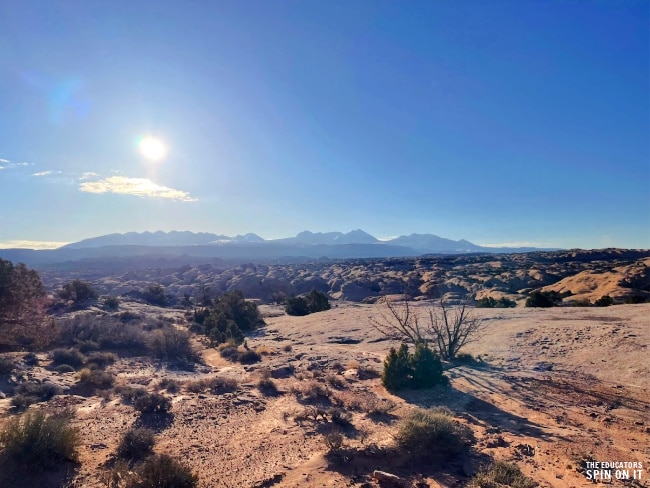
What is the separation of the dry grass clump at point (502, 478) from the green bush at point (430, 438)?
114 centimetres

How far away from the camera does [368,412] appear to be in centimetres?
1026

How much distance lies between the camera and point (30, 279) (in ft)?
60.2

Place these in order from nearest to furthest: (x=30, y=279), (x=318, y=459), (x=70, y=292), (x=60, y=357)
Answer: (x=318, y=459) < (x=60, y=357) < (x=30, y=279) < (x=70, y=292)

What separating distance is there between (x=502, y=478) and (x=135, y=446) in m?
6.50

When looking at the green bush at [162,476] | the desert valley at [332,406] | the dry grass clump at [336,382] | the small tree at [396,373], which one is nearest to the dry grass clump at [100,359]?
the desert valley at [332,406]

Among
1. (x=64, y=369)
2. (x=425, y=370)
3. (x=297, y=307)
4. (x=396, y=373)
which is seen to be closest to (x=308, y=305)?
(x=297, y=307)

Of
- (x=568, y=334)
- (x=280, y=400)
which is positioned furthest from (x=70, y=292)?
(x=568, y=334)

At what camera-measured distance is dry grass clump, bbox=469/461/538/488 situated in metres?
6.00

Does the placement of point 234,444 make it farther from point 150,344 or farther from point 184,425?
point 150,344

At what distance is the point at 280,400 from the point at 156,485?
6253 mm

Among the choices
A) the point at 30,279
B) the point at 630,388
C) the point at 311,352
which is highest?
the point at 30,279

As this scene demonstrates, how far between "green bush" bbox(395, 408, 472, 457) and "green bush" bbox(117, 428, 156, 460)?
484 cm

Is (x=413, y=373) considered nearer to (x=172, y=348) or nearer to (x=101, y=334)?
(x=172, y=348)

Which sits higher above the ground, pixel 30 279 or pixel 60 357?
pixel 30 279
